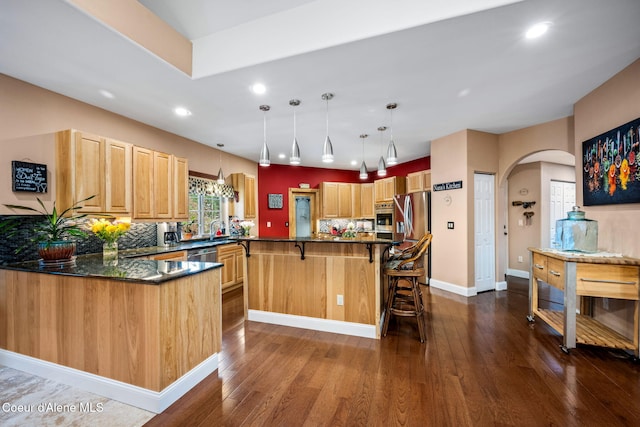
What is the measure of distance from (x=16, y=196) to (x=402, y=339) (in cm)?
409

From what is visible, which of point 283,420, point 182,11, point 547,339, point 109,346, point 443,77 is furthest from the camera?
point 547,339

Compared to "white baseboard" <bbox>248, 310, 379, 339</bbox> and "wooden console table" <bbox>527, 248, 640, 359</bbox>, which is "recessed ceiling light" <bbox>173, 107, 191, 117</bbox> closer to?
"white baseboard" <bbox>248, 310, 379, 339</bbox>

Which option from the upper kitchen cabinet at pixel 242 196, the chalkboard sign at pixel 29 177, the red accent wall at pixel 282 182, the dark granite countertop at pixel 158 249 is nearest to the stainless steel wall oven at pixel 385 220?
the red accent wall at pixel 282 182

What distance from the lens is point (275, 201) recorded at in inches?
261

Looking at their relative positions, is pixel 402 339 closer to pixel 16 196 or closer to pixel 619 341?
pixel 619 341

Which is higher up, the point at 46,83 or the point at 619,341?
the point at 46,83

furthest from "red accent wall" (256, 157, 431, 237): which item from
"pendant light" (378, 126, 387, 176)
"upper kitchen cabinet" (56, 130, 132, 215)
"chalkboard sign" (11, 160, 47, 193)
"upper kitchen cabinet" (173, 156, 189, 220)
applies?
"chalkboard sign" (11, 160, 47, 193)

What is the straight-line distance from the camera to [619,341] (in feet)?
7.79

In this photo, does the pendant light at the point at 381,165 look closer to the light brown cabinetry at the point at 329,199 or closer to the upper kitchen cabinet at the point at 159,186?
the light brown cabinetry at the point at 329,199

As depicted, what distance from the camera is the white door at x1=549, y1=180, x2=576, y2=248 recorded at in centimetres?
548

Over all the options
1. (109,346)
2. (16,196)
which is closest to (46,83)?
(16,196)

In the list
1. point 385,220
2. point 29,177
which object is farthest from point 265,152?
point 385,220

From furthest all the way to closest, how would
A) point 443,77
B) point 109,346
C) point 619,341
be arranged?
1. point 443,77
2. point 619,341
3. point 109,346

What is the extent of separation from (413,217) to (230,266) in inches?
141
